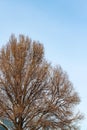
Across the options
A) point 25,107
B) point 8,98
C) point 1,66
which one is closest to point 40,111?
point 25,107

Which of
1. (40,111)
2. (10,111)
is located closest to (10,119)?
(10,111)

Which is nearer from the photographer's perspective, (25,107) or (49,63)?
(25,107)

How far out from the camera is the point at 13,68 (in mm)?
23078

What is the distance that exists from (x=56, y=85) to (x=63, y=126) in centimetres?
290

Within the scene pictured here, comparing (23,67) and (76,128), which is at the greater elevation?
(23,67)

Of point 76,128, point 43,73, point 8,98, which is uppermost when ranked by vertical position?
point 43,73

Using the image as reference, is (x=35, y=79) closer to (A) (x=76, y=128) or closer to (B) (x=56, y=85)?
(B) (x=56, y=85)

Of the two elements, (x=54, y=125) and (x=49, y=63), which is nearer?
(x=54, y=125)

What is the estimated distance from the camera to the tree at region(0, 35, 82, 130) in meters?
22.2

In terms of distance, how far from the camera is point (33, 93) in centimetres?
2278

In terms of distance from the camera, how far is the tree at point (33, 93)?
72.9ft

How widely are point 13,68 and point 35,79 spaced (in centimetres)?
178

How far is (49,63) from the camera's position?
77.7 feet

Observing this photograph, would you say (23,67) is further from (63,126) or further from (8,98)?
(63,126)
